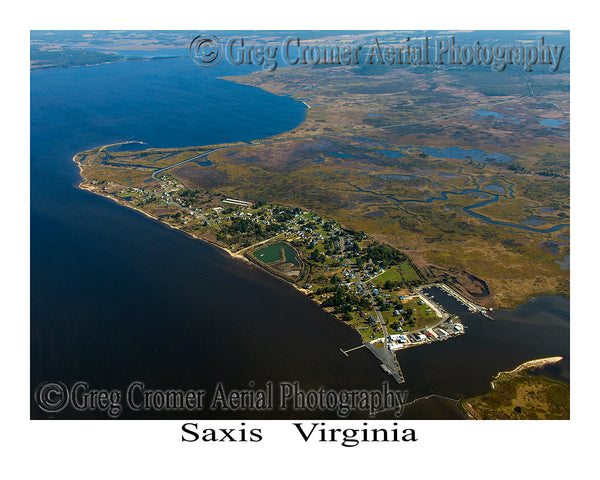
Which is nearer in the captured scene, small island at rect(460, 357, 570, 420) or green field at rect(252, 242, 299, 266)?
small island at rect(460, 357, 570, 420)

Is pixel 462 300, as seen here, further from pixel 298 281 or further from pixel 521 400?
pixel 298 281

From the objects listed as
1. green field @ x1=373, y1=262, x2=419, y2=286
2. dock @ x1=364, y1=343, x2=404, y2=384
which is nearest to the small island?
dock @ x1=364, y1=343, x2=404, y2=384

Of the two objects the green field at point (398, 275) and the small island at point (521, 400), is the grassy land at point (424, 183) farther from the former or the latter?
the small island at point (521, 400)

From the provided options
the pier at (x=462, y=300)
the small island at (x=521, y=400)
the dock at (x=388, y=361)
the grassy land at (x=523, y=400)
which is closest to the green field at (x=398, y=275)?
the pier at (x=462, y=300)

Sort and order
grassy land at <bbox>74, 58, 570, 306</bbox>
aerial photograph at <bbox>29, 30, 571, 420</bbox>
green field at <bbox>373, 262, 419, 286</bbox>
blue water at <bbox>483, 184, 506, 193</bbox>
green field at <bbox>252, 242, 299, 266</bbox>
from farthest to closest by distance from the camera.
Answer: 1. blue water at <bbox>483, 184, 506, 193</bbox>
2. grassy land at <bbox>74, 58, 570, 306</bbox>
3. green field at <bbox>252, 242, 299, 266</bbox>
4. green field at <bbox>373, 262, 419, 286</bbox>
5. aerial photograph at <bbox>29, 30, 571, 420</bbox>

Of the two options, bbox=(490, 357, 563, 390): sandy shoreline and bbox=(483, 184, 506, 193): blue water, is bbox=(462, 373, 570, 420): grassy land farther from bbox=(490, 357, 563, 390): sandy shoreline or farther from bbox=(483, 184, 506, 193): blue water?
bbox=(483, 184, 506, 193): blue water

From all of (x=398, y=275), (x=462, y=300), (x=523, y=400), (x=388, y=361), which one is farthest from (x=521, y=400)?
(x=398, y=275)

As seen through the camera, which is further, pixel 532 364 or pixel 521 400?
pixel 532 364

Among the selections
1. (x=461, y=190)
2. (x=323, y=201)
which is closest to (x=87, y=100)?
(x=323, y=201)

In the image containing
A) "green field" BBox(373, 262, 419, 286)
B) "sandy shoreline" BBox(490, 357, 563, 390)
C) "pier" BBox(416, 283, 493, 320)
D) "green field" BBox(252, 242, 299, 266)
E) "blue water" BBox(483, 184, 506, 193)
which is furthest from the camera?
"blue water" BBox(483, 184, 506, 193)
